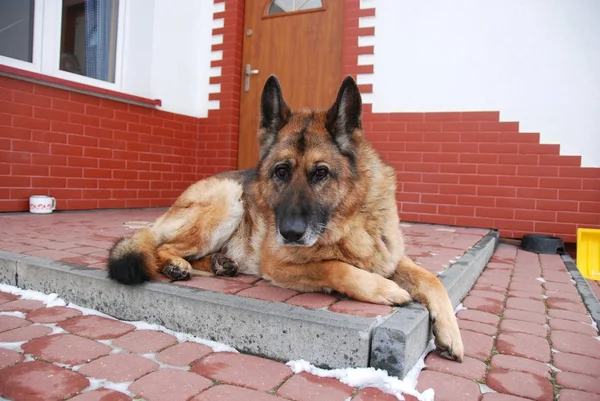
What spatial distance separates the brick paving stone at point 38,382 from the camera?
1.50m

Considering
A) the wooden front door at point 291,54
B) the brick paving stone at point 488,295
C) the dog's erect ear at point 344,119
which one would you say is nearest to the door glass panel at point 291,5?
the wooden front door at point 291,54

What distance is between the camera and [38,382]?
1582 mm

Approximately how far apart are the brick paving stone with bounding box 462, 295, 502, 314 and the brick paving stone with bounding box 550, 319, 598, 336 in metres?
0.32

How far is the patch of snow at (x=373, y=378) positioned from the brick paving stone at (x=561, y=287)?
2.16 meters

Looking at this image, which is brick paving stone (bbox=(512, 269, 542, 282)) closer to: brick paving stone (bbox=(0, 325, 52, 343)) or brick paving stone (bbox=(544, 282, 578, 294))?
brick paving stone (bbox=(544, 282, 578, 294))

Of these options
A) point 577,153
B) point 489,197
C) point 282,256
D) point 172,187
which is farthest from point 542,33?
point 172,187

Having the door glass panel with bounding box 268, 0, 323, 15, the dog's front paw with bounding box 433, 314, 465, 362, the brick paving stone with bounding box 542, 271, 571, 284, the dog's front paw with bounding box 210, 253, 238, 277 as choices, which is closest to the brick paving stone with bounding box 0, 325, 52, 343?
the dog's front paw with bounding box 210, 253, 238, 277

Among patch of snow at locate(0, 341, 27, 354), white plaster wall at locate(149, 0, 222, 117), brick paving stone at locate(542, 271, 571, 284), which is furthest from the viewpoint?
white plaster wall at locate(149, 0, 222, 117)

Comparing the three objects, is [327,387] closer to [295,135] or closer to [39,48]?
[295,135]

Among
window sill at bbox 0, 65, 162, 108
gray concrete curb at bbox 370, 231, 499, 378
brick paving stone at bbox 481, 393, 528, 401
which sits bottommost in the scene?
brick paving stone at bbox 481, 393, 528, 401

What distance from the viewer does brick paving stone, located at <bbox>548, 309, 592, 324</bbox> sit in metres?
2.64

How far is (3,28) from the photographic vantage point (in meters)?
5.07

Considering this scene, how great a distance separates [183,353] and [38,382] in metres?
0.57

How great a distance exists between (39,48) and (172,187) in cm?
281
